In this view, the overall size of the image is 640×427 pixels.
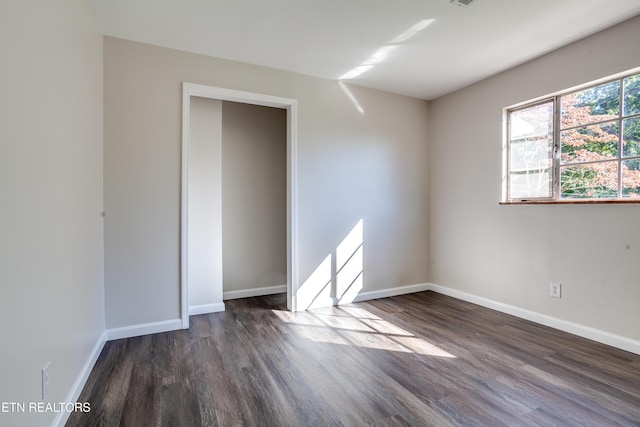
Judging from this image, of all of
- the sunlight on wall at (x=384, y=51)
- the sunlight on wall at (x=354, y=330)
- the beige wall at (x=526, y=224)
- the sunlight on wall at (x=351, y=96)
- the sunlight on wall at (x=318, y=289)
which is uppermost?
the sunlight on wall at (x=384, y=51)

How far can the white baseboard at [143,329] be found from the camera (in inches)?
104

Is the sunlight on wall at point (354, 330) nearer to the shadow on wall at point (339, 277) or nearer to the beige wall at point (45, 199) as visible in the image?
the shadow on wall at point (339, 277)

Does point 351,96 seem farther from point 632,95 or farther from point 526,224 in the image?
point 632,95

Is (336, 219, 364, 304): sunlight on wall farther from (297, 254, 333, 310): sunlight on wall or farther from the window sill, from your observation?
the window sill

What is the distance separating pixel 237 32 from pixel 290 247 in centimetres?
210

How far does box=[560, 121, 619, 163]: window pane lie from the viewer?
260 cm

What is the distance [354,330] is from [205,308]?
1.63 meters

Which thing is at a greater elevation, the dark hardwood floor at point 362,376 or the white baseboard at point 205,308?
the white baseboard at point 205,308

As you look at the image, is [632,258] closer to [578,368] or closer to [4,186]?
[578,368]

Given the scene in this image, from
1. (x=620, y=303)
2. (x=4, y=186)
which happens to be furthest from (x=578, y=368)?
(x=4, y=186)

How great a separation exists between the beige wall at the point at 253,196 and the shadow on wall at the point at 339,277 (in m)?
0.90

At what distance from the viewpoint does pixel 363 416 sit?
168cm

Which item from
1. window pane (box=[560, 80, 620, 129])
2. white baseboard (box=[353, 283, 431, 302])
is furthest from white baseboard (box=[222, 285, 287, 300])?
window pane (box=[560, 80, 620, 129])

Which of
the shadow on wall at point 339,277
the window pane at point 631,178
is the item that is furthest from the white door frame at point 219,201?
the window pane at point 631,178
